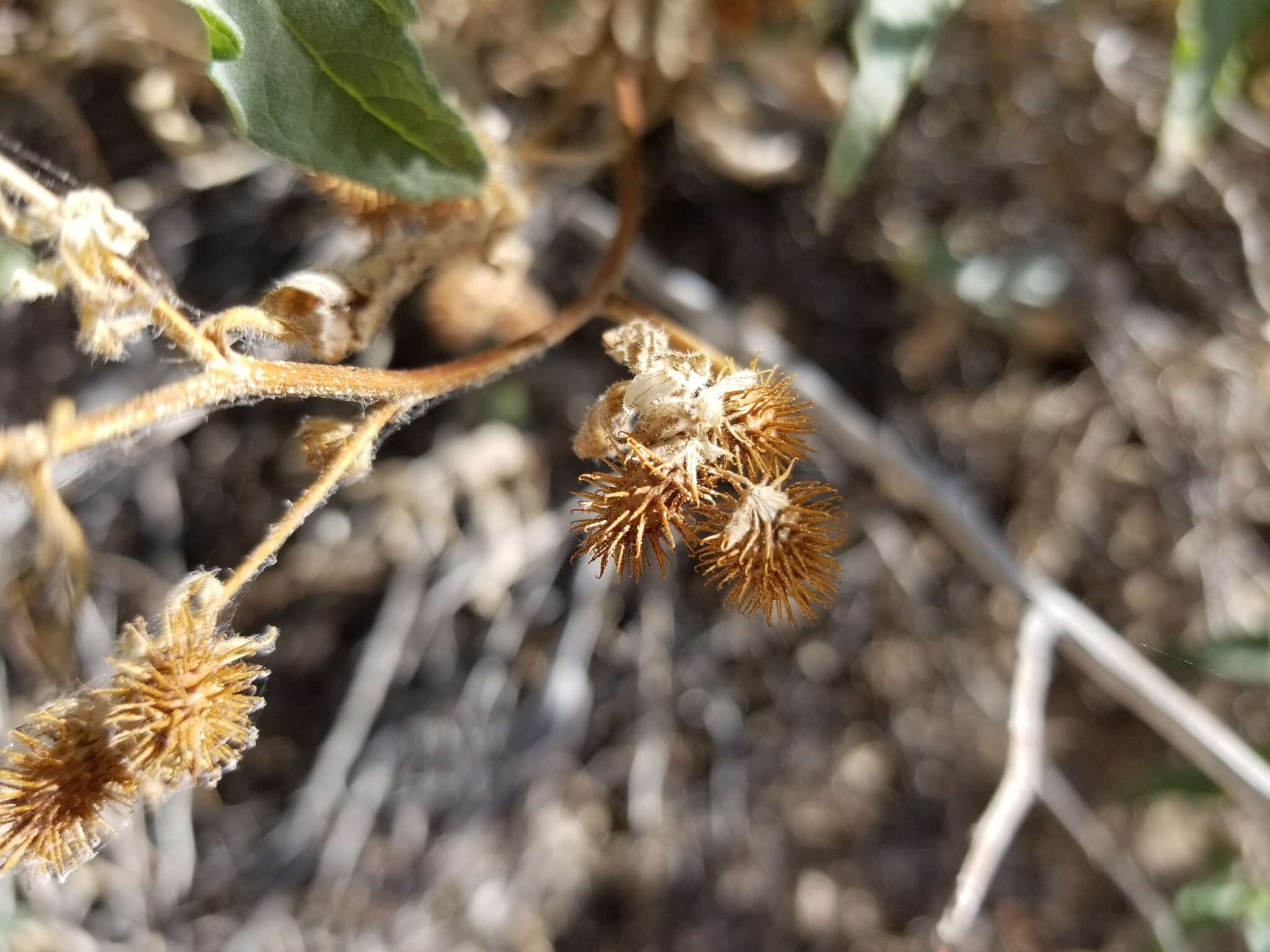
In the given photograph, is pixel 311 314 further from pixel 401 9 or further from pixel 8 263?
pixel 8 263

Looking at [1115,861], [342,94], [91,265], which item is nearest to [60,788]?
[91,265]

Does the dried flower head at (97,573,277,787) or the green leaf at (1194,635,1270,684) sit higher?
the dried flower head at (97,573,277,787)

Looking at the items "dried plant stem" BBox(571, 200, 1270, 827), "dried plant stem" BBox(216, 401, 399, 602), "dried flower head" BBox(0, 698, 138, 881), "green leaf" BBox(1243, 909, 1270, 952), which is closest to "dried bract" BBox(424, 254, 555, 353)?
"dried plant stem" BBox(571, 200, 1270, 827)

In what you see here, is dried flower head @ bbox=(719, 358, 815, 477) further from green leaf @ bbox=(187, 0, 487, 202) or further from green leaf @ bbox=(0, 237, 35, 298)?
green leaf @ bbox=(0, 237, 35, 298)

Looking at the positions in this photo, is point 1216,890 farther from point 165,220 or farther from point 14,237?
point 165,220

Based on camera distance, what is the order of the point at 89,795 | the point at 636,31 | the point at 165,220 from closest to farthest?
the point at 89,795 → the point at 636,31 → the point at 165,220

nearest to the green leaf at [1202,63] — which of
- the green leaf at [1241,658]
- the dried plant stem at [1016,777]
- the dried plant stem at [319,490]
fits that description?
the dried plant stem at [1016,777]

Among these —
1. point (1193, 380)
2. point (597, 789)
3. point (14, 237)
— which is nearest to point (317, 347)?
point (14, 237)
